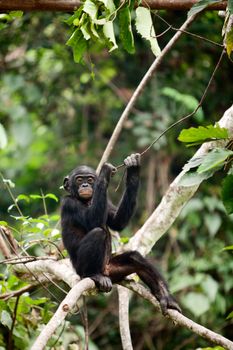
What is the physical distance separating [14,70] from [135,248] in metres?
5.84

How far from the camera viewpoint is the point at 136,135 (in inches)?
421

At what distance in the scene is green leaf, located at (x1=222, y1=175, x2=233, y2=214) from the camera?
3354mm

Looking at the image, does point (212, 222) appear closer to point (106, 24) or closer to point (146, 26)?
point (146, 26)

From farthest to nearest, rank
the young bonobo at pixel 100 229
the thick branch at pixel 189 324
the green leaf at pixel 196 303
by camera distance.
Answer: the green leaf at pixel 196 303
the young bonobo at pixel 100 229
the thick branch at pixel 189 324

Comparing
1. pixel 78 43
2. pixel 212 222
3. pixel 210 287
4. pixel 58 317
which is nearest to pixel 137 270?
pixel 58 317

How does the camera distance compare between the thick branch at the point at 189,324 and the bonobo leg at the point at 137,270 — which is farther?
the bonobo leg at the point at 137,270

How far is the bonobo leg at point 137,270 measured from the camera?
5.61 m

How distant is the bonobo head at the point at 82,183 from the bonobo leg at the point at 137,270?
32.7 inches

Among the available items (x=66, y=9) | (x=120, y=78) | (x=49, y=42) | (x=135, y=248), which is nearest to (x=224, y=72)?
(x=120, y=78)

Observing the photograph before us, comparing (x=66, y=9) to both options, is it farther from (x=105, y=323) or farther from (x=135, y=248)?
(x=105, y=323)

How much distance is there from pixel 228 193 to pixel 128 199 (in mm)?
2847

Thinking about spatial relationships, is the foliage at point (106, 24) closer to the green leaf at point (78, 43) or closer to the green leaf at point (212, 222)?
the green leaf at point (78, 43)

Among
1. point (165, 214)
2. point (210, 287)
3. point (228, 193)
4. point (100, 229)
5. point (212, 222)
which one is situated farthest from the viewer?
point (212, 222)

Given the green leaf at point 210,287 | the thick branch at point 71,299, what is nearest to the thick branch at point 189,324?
the thick branch at point 71,299
